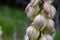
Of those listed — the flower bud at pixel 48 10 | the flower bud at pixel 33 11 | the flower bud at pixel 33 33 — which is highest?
the flower bud at pixel 33 11

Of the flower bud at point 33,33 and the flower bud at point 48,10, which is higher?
the flower bud at point 48,10

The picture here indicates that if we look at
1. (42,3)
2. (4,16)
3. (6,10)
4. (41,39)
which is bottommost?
(41,39)

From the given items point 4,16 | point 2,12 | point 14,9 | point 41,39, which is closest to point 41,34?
point 41,39

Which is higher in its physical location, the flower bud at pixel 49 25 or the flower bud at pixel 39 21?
the flower bud at pixel 39 21

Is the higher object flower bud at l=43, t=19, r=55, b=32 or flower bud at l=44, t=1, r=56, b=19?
flower bud at l=44, t=1, r=56, b=19

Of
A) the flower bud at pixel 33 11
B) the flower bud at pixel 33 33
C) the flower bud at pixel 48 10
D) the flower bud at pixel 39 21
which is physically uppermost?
the flower bud at pixel 33 11

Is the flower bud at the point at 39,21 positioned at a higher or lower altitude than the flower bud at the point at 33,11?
lower

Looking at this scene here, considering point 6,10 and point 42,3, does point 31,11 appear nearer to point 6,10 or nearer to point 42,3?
point 42,3

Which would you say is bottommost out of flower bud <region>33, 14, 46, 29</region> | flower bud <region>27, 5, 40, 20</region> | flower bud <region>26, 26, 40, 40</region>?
flower bud <region>26, 26, 40, 40</region>
